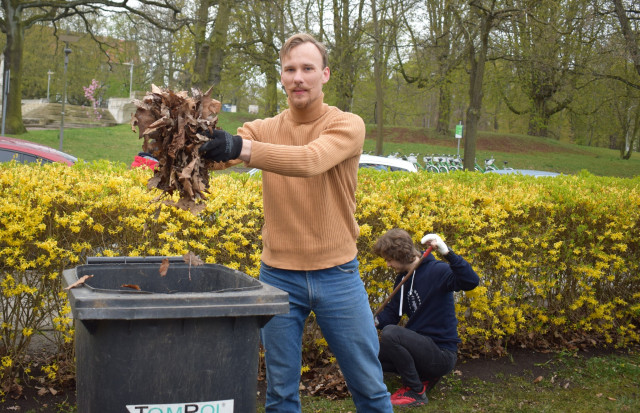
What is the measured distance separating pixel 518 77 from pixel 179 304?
27.2m

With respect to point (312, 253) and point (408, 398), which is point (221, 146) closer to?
point (312, 253)

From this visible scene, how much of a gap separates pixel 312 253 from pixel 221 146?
0.71 meters

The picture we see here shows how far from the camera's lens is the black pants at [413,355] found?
4.42m

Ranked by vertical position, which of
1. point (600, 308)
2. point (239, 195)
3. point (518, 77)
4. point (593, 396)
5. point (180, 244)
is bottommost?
point (593, 396)

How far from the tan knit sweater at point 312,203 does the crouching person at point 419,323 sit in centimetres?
148

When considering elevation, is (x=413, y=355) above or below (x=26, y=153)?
below

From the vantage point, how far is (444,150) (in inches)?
1286

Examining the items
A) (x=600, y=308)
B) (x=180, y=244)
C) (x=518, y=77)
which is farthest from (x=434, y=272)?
(x=518, y=77)

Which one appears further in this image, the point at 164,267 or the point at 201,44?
the point at 201,44

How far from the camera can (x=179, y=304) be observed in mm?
2117

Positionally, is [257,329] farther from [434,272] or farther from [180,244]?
[434,272]

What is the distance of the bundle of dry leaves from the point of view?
2303mm

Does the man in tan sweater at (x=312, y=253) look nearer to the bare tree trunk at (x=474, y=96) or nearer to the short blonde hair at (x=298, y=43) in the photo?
the short blonde hair at (x=298, y=43)

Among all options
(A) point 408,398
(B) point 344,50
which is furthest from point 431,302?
(B) point 344,50
